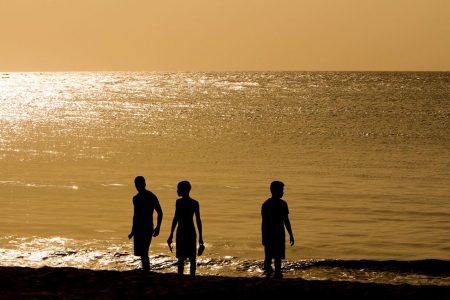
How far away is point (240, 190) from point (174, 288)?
20116mm

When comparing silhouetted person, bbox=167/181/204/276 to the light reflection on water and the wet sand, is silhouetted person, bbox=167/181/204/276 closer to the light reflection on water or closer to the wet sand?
the wet sand

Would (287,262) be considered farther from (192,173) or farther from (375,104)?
(375,104)

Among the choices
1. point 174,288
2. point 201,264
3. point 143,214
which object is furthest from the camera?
point 201,264

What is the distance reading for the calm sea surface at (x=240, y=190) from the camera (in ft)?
63.8

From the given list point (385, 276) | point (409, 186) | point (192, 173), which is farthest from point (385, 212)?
point (192, 173)

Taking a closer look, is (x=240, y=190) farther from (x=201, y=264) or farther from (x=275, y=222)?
(x=275, y=222)

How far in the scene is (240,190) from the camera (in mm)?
32188

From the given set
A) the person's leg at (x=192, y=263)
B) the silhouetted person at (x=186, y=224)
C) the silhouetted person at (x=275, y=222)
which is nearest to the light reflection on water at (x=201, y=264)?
the person's leg at (x=192, y=263)

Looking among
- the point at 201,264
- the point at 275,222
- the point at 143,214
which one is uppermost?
the point at 143,214

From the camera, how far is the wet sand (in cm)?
1166

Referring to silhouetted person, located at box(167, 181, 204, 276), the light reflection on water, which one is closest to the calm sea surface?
the light reflection on water

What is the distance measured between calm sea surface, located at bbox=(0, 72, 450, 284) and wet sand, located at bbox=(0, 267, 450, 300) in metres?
4.72

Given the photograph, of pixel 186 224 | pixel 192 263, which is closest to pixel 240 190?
pixel 192 263

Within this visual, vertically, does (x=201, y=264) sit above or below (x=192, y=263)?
below
